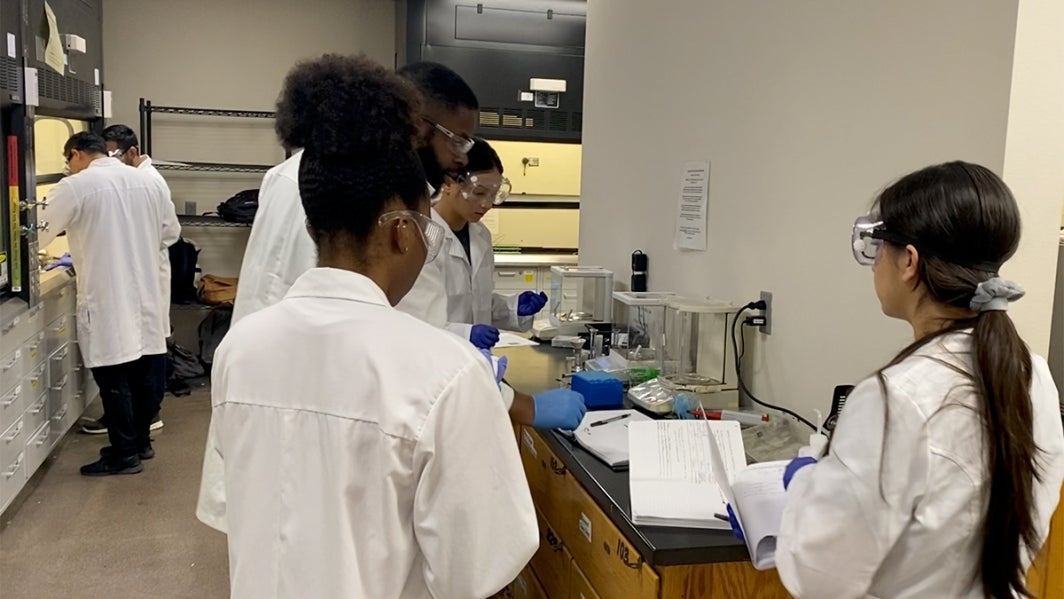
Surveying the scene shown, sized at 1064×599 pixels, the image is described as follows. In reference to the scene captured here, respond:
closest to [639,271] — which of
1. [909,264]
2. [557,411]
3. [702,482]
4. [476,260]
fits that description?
[476,260]

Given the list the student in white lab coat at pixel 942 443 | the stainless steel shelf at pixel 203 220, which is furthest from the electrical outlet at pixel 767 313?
the stainless steel shelf at pixel 203 220

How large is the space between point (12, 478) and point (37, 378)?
0.48 meters

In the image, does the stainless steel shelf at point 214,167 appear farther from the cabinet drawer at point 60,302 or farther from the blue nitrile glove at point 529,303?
the blue nitrile glove at point 529,303

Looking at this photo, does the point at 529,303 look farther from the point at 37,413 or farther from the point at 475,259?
the point at 37,413

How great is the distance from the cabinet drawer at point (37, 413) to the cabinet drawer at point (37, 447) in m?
0.03

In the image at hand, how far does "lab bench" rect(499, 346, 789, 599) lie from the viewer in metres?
1.36

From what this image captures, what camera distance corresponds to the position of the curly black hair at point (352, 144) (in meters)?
1.02

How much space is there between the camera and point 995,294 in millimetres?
1020

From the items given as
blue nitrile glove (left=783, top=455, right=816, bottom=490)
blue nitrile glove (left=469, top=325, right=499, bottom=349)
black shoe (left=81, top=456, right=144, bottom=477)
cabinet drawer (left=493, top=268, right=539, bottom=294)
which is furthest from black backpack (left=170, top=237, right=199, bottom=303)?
blue nitrile glove (left=783, top=455, right=816, bottom=490)

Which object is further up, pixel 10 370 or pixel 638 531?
pixel 638 531

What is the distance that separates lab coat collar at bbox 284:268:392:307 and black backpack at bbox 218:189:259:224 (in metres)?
4.49

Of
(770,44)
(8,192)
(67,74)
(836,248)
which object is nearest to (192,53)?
(67,74)

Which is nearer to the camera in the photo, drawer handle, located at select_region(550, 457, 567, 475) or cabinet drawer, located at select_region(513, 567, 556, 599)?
drawer handle, located at select_region(550, 457, 567, 475)

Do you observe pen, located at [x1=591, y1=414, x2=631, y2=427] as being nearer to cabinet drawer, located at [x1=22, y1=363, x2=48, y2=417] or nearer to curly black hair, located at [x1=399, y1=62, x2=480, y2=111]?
curly black hair, located at [x1=399, y1=62, x2=480, y2=111]
